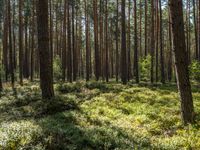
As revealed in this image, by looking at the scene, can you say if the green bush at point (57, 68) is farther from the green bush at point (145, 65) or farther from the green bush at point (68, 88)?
the green bush at point (68, 88)

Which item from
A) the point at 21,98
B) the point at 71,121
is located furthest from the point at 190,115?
the point at 21,98

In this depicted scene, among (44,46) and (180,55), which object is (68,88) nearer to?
(44,46)

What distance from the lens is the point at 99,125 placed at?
33.1 ft

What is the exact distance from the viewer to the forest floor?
25.0ft

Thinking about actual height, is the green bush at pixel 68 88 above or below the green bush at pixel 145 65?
below

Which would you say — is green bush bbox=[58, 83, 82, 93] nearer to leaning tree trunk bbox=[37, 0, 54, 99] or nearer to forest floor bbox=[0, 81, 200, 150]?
forest floor bbox=[0, 81, 200, 150]

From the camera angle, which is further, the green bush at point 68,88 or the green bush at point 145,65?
the green bush at point 145,65

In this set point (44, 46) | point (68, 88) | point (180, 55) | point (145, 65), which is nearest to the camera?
point (180, 55)

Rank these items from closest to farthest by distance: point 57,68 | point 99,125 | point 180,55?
point 180,55, point 99,125, point 57,68

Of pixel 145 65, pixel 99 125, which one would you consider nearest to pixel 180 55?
pixel 99 125

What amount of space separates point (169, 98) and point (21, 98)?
7.88m

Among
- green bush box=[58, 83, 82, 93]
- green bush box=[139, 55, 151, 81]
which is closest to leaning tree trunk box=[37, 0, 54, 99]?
green bush box=[58, 83, 82, 93]

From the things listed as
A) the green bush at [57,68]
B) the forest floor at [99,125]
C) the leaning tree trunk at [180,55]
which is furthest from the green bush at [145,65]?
the leaning tree trunk at [180,55]

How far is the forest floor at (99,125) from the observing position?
25.0ft
